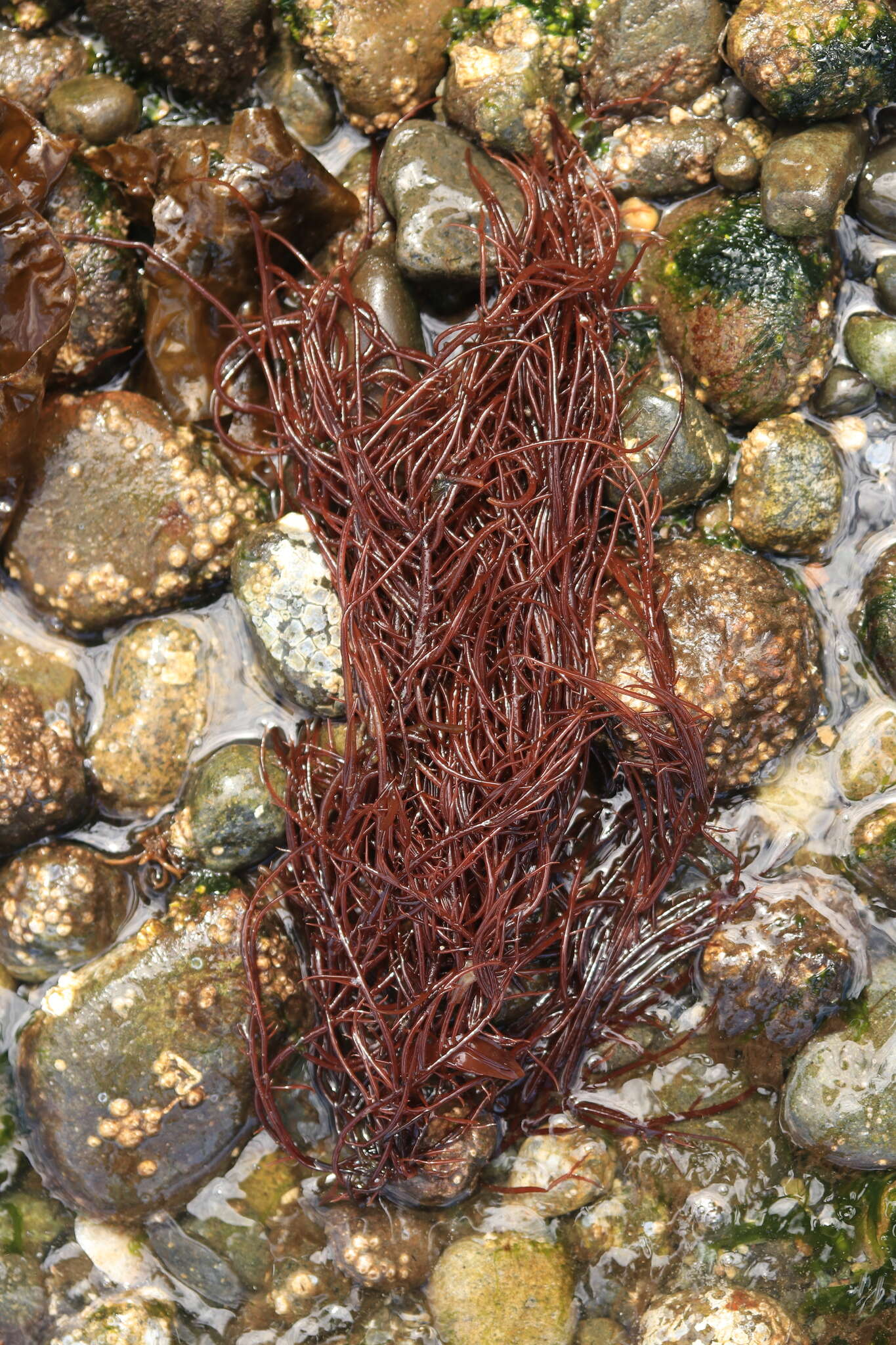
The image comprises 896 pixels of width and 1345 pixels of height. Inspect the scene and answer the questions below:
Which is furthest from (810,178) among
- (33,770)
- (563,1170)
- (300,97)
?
(563,1170)

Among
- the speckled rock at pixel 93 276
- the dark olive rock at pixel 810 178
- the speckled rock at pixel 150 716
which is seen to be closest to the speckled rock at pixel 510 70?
the dark olive rock at pixel 810 178

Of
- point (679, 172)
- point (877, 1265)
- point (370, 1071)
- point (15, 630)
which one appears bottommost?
point (877, 1265)

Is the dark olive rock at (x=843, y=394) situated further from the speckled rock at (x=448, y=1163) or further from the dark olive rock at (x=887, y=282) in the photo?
the speckled rock at (x=448, y=1163)

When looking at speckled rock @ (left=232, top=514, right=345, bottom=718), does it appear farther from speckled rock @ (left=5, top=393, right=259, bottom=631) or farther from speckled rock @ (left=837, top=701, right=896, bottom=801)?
speckled rock @ (left=837, top=701, right=896, bottom=801)

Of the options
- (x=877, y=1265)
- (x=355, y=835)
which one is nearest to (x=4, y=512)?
(x=355, y=835)

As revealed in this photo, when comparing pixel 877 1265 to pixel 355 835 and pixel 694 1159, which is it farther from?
pixel 355 835

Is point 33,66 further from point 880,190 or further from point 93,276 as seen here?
point 880,190

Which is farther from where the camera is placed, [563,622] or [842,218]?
[842,218]
